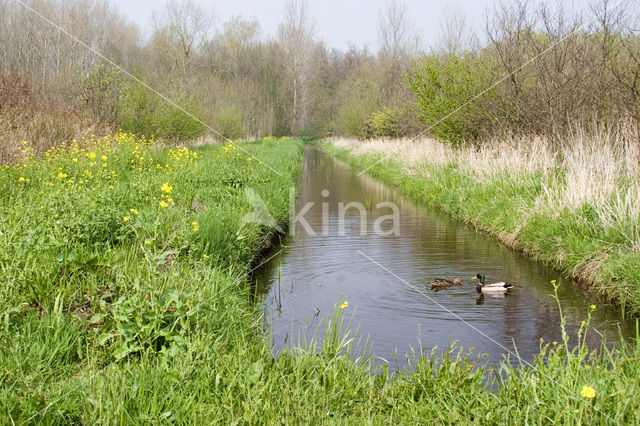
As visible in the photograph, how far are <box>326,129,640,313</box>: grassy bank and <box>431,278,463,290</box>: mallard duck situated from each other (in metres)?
1.36

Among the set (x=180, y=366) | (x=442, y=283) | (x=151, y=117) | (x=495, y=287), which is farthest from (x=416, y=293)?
(x=151, y=117)

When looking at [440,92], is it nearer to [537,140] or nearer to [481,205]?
[537,140]

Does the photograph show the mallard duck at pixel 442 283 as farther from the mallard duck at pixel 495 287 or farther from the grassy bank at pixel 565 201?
the grassy bank at pixel 565 201

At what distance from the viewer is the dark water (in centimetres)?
499

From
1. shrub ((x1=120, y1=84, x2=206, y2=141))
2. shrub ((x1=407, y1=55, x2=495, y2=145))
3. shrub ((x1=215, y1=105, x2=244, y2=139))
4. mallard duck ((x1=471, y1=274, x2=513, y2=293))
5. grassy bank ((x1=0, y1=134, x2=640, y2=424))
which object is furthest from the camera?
shrub ((x1=215, y1=105, x2=244, y2=139))

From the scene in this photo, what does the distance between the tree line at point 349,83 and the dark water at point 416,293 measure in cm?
323

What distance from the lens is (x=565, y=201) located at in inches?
297

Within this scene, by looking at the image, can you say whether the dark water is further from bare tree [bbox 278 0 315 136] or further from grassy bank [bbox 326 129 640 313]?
bare tree [bbox 278 0 315 136]

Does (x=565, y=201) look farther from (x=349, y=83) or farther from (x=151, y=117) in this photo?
(x=349, y=83)

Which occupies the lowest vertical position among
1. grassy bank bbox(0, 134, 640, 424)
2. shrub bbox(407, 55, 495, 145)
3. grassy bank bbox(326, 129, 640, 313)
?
grassy bank bbox(0, 134, 640, 424)

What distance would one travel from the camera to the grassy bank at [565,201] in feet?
20.1

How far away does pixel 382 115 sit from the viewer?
26.9 metres

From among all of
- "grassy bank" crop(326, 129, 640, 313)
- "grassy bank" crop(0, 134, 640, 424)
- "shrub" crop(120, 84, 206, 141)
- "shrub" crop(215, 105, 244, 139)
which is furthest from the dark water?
"shrub" crop(215, 105, 244, 139)

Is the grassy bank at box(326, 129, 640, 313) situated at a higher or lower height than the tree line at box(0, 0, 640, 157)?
lower
